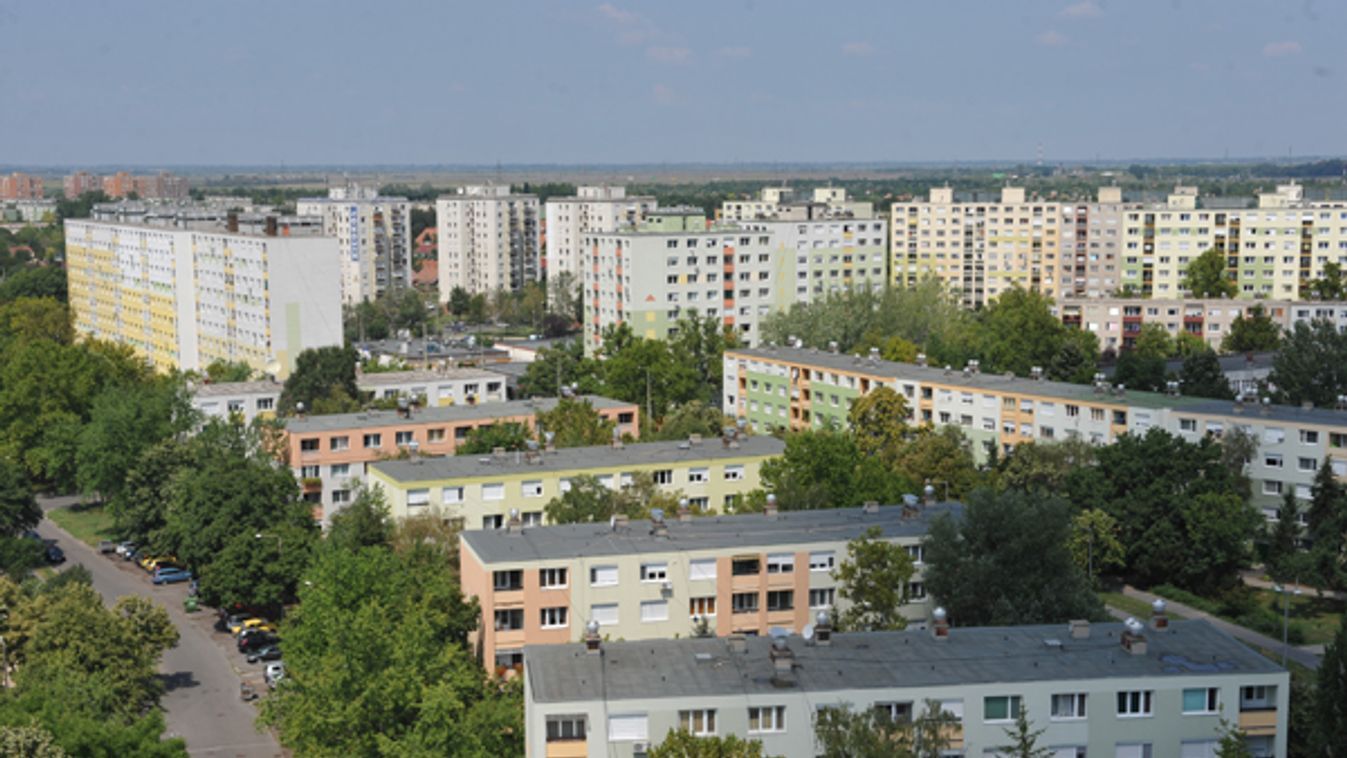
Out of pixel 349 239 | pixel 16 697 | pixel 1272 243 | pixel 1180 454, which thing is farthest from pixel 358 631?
pixel 349 239

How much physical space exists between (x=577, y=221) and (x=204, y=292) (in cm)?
3854

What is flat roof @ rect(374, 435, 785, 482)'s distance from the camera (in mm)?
35500

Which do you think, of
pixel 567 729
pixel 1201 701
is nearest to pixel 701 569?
pixel 567 729

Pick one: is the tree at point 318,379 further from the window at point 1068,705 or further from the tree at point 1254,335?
the tree at point 1254,335

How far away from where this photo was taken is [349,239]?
111938 mm

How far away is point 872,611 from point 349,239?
90381 millimetres

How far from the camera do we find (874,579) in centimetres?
2697

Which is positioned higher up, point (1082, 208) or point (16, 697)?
point (1082, 208)

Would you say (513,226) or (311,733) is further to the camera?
(513,226)

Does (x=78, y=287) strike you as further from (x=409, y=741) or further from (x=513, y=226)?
(x=409, y=741)

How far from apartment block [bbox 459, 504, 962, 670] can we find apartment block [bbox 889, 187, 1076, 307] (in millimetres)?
63385

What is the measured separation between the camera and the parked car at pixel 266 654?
3391 cm

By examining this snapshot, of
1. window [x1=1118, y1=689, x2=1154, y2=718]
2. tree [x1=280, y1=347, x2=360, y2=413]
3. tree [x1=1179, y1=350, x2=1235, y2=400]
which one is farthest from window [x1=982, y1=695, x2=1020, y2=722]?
tree [x1=1179, y1=350, x2=1235, y2=400]

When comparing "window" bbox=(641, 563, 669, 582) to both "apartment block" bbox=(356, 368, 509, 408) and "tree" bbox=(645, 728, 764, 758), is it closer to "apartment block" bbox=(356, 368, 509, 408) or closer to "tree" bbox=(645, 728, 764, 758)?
"tree" bbox=(645, 728, 764, 758)
